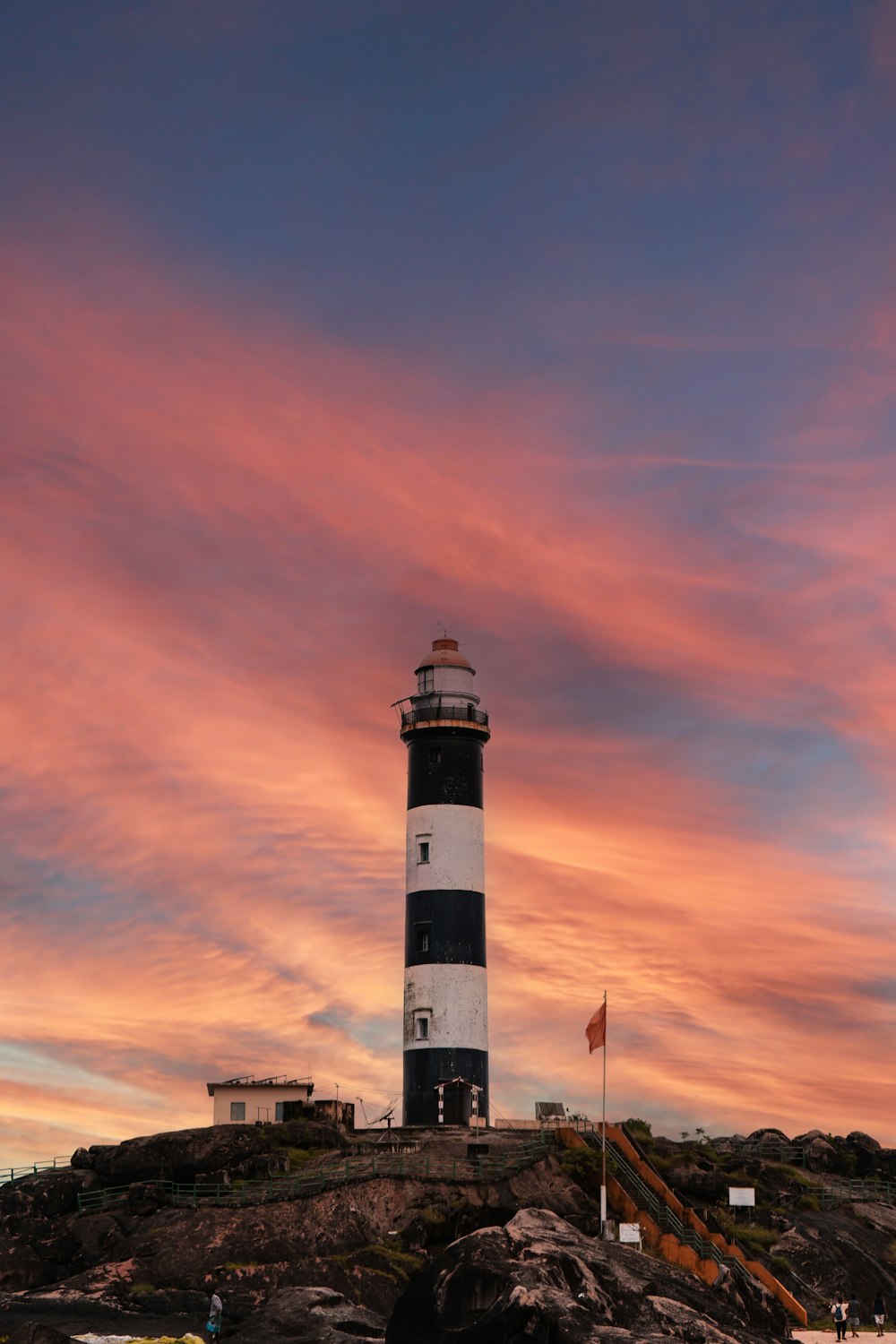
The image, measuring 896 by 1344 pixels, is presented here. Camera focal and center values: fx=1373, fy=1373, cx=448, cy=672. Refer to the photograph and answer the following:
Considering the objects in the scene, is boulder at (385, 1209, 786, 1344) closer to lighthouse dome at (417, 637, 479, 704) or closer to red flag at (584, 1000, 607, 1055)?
red flag at (584, 1000, 607, 1055)

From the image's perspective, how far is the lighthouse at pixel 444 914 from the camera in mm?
62375

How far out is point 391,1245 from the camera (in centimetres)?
4678

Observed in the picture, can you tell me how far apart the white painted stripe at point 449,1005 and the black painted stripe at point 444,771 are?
789cm

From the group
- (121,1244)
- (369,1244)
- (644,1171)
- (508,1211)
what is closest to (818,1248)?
(644,1171)

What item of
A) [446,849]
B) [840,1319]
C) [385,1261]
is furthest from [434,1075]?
[840,1319]

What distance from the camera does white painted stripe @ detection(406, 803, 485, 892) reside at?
6425cm

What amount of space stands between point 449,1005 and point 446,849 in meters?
7.12

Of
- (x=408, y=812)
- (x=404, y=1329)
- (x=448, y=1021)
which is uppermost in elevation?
(x=408, y=812)

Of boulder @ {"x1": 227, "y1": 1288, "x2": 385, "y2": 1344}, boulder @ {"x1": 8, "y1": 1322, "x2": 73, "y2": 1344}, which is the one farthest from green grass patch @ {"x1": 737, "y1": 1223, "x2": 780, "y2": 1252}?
boulder @ {"x1": 8, "y1": 1322, "x2": 73, "y2": 1344}

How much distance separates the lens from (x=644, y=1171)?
5328 centimetres

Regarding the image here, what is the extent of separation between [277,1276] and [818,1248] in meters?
21.0

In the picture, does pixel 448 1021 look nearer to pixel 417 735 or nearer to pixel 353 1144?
pixel 353 1144

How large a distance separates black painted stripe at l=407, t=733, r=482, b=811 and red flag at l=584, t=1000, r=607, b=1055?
16.2 m

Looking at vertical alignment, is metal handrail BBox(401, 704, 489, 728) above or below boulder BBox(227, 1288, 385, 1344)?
above
